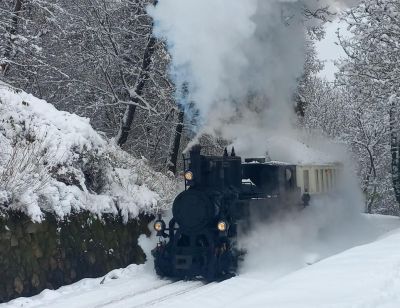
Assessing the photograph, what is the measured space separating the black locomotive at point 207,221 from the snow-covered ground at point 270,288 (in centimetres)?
34

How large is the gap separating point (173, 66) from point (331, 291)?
746 centimetres

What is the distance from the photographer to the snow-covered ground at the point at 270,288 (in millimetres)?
6914

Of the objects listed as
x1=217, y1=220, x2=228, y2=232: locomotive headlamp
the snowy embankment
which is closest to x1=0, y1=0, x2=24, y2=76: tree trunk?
the snowy embankment

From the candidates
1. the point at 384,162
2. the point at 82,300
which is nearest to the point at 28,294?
the point at 82,300

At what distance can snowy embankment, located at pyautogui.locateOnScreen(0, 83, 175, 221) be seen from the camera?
32.9 feet

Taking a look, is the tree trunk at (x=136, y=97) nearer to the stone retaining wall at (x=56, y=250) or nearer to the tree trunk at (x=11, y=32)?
the tree trunk at (x=11, y=32)

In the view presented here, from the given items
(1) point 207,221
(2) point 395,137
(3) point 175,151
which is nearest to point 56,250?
(1) point 207,221

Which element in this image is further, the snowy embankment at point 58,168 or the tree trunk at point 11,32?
the tree trunk at point 11,32

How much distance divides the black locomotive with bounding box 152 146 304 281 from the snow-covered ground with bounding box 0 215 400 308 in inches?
13.3

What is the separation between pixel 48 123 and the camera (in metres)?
12.0

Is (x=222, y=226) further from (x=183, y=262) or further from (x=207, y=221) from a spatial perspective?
(x=183, y=262)

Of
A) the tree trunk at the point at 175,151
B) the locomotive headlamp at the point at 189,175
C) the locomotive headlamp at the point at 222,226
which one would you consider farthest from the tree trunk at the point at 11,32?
the locomotive headlamp at the point at 222,226

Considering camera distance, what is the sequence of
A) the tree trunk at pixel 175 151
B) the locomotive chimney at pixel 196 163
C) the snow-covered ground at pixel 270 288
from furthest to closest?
the tree trunk at pixel 175 151 < the locomotive chimney at pixel 196 163 < the snow-covered ground at pixel 270 288

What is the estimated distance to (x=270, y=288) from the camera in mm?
7898
